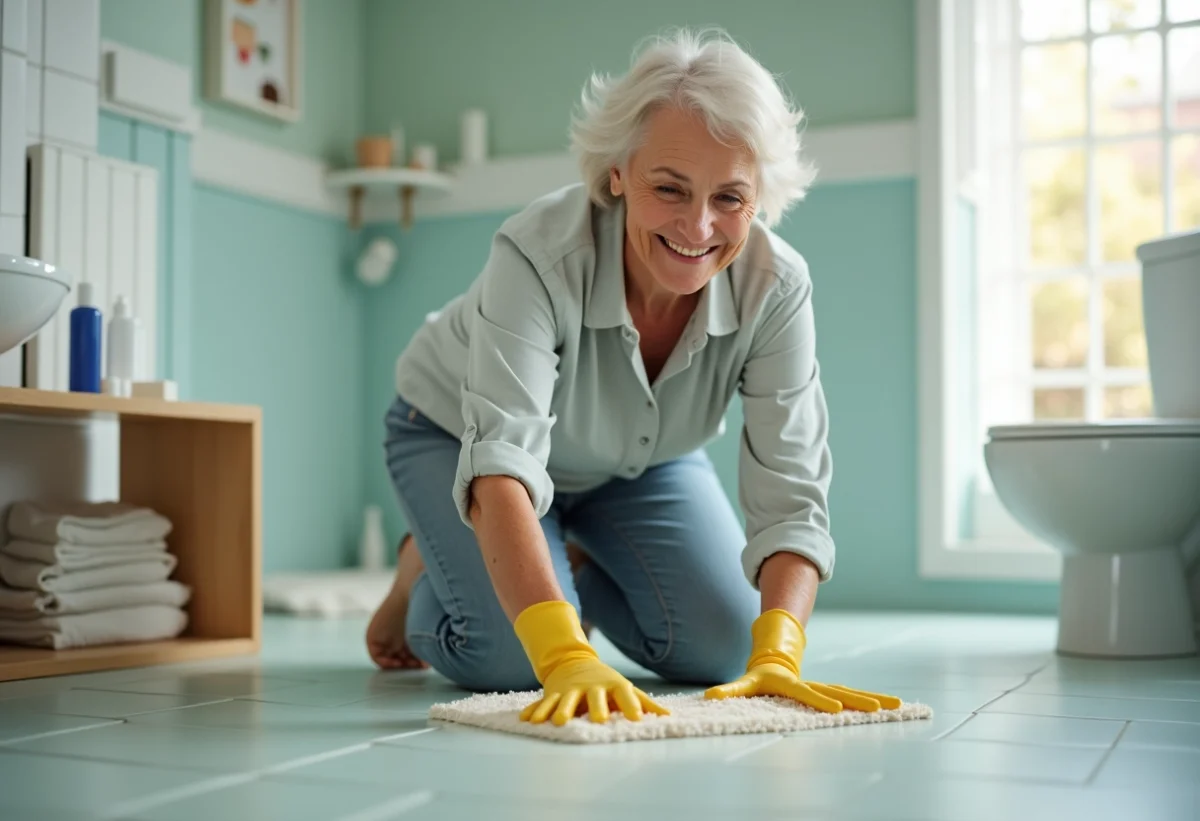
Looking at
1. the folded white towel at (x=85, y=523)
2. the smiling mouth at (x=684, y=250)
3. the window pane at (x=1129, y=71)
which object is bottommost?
the folded white towel at (x=85, y=523)

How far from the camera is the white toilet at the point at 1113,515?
245cm

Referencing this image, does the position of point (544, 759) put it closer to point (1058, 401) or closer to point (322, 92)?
point (322, 92)

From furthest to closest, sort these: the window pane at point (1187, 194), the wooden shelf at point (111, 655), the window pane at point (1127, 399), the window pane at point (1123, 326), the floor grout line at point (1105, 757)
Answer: the window pane at point (1123, 326) → the window pane at point (1127, 399) → the window pane at point (1187, 194) → the wooden shelf at point (111, 655) → the floor grout line at point (1105, 757)

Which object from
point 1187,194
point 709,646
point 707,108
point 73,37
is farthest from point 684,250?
point 1187,194

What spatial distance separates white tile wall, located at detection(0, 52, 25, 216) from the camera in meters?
2.46

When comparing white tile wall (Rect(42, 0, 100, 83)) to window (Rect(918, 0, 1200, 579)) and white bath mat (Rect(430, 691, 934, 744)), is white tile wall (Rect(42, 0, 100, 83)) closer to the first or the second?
white bath mat (Rect(430, 691, 934, 744))

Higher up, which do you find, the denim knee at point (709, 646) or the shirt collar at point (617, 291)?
the shirt collar at point (617, 291)

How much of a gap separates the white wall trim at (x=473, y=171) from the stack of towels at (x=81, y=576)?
4.76 ft

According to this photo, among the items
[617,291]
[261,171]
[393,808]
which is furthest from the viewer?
[261,171]

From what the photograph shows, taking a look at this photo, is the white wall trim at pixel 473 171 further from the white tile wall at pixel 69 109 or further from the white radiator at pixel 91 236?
the white tile wall at pixel 69 109

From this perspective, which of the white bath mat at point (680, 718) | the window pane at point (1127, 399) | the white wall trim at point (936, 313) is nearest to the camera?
the white bath mat at point (680, 718)

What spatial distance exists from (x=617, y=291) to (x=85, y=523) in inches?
44.4

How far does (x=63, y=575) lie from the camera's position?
2293 millimetres

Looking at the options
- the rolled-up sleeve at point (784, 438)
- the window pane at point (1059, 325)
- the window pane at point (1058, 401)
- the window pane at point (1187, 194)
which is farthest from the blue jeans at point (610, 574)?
the window pane at point (1058, 401)
